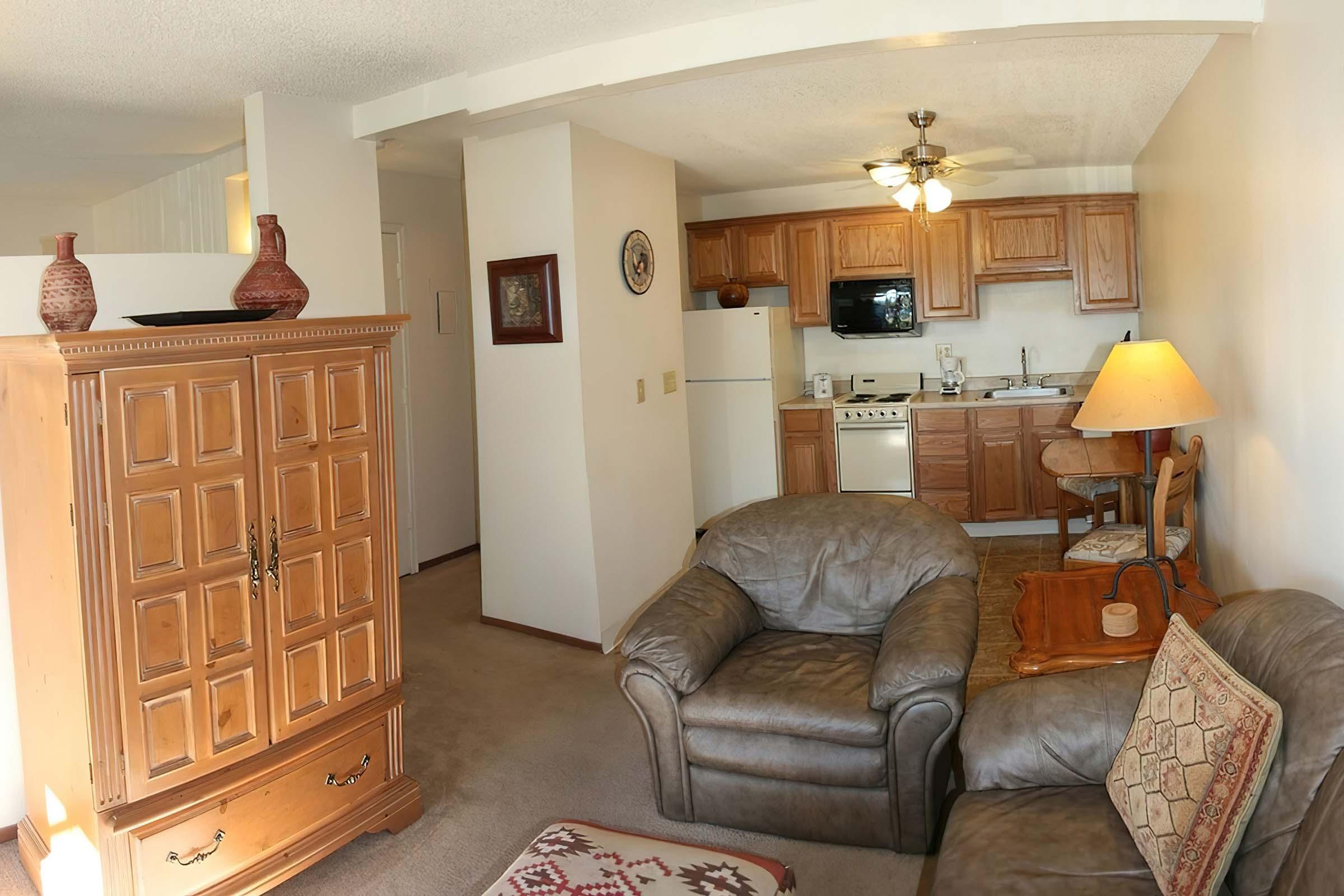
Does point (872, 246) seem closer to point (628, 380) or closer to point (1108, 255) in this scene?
point (1108, 255)

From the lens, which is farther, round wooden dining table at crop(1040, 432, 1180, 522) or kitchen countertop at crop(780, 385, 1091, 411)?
kitchen countertop at crop(780, 385, 1091, 411)

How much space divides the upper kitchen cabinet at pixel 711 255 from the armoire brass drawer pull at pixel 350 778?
4.47 metres

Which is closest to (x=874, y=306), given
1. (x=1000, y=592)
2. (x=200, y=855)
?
(x=1000, y=592)

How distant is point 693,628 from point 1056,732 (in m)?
1.10

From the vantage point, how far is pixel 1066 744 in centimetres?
221

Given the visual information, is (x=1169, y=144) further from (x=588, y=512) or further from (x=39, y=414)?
(x=39, y=414)

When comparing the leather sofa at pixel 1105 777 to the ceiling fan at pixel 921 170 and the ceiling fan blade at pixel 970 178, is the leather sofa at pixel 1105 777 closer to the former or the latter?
the ceiling fan at pixel 921 170

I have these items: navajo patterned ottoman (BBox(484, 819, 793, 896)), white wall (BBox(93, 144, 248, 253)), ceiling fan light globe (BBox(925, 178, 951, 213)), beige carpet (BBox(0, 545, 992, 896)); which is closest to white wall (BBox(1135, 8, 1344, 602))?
ceiling fan light globe (BBox(925, 178, 951, 213))

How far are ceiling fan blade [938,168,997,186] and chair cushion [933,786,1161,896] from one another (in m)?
4.77

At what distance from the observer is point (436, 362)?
20.2 ft

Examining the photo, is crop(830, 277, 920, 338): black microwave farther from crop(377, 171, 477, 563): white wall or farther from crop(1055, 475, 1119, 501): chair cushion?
crop(377, 171, 477, 563): white wall

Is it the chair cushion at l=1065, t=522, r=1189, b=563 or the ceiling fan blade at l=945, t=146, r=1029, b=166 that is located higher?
the ceiling fan blade at l=945, t=146, r=1029, b=166

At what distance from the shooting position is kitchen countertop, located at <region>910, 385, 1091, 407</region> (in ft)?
20.0

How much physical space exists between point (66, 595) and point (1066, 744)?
2.40 metres
